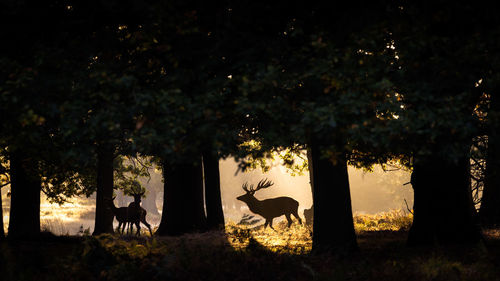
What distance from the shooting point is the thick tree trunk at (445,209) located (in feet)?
39.0

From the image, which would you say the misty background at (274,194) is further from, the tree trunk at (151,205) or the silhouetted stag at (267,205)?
the silhouetted stag at (267,205)

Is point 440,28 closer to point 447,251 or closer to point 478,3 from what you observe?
point 478,3

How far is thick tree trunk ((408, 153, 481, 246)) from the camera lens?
1190 cm

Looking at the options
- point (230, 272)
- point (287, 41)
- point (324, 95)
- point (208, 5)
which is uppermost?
point (208, 5)

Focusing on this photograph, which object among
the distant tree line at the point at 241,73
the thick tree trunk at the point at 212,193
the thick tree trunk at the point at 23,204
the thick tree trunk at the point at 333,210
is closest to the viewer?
the distant tree line at the point at 241,73

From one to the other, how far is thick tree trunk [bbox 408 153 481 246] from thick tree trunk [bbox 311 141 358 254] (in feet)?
6.90

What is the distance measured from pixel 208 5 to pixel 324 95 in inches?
95.3

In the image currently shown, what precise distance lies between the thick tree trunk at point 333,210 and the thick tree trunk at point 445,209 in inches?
82.8

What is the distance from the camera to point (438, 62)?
24.8ft

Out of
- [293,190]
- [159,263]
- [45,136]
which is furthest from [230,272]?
[293,190]

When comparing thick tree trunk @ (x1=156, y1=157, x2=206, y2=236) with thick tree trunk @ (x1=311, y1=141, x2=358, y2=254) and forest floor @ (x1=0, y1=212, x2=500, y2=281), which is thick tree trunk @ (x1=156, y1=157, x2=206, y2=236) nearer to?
A: forest floor @ (x1=0, y1=212, x2=500, y2=281)

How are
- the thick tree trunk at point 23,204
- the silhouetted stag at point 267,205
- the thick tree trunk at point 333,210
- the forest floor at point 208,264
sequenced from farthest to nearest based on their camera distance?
the silhouetted stag at point 267,205, the thick tree trunk at point 23,204, the thick tree trunk at point 333,210, the forest floor at point 208,264

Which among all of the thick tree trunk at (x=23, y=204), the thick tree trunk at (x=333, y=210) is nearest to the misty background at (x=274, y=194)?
the thick tree trunk at (x=23, y=204)

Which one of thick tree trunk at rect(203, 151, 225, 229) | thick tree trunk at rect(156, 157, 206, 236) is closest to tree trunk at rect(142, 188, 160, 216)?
thick tree trunk at rect(203, 151, 225, 229)
